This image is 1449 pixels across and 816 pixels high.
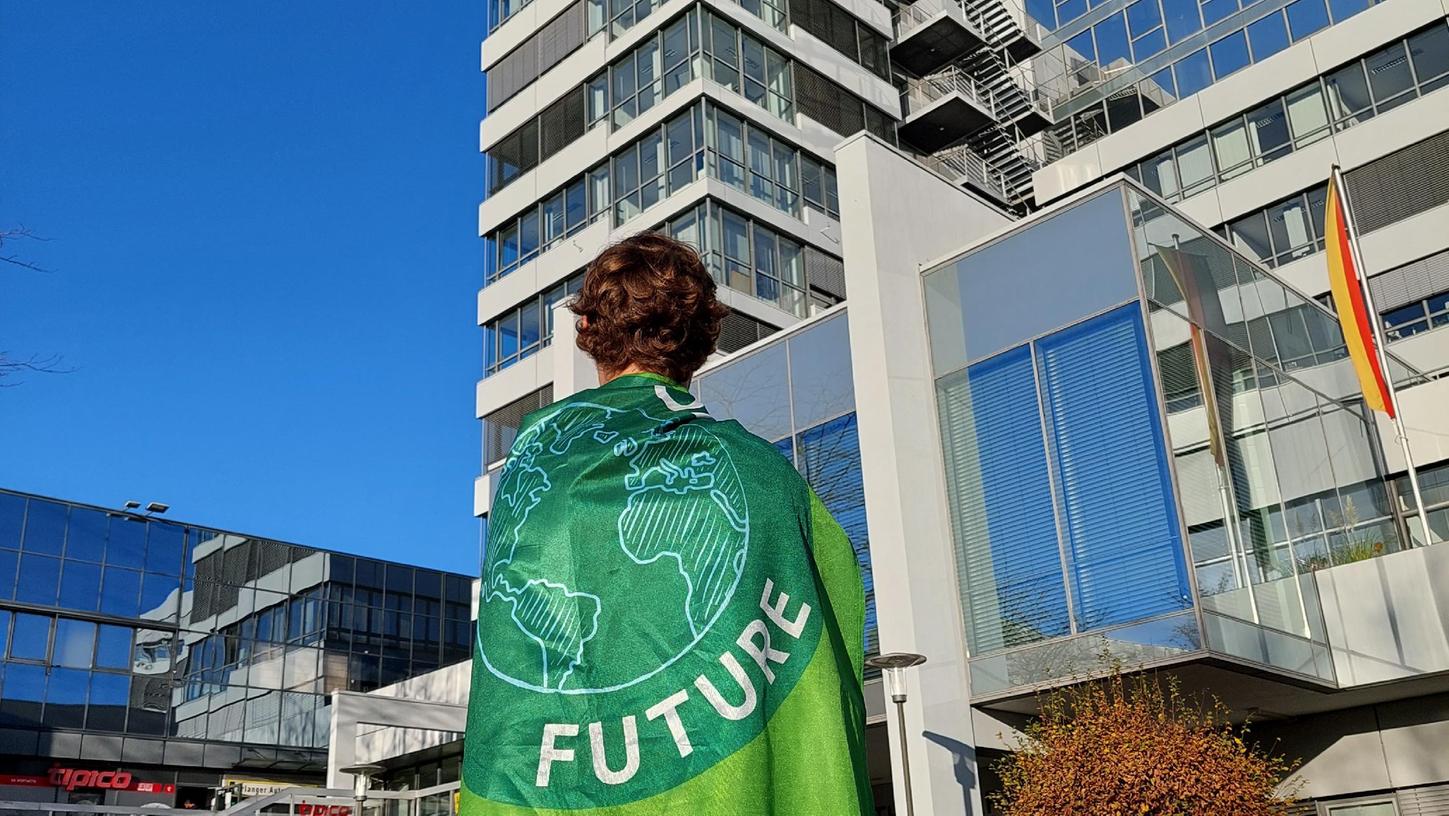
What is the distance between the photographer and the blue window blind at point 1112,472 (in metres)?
13.5

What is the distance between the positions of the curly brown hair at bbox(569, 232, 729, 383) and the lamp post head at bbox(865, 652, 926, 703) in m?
10.8

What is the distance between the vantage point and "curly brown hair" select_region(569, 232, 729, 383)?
7.32 feet

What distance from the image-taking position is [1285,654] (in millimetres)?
14047

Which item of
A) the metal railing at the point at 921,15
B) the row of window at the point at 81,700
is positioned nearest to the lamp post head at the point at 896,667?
the metal railing at the point at 921,15

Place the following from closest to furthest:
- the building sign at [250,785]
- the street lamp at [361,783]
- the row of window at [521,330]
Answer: the street lamp at [361,783], the row of window at [521,330], the building sign at [250,785]

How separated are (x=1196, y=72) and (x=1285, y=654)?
1720 centimetres

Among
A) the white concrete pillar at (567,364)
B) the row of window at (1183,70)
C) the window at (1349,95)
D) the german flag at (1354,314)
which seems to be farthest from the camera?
the row of window at (1183,70)

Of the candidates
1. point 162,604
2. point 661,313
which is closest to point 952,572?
point 661,313

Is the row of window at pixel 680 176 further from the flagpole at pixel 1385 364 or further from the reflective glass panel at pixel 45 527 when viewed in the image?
the reflective glass panel at pixel 45 527

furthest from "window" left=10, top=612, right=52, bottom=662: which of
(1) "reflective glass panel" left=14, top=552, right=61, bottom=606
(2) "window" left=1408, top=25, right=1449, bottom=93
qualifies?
(2) "window" left=1408, top=25, right=1449, bottom=93

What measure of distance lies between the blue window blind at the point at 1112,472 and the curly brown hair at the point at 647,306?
39.0 ft

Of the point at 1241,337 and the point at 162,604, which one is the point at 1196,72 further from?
the point at 162,604

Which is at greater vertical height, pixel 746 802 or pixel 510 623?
pixel 510 623

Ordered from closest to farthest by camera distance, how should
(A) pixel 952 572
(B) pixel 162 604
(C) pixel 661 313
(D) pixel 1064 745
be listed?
(C) pixel 661 313, (D) pixel 1064 745, (A) pixel 952 572, (B) pixel 162 604
